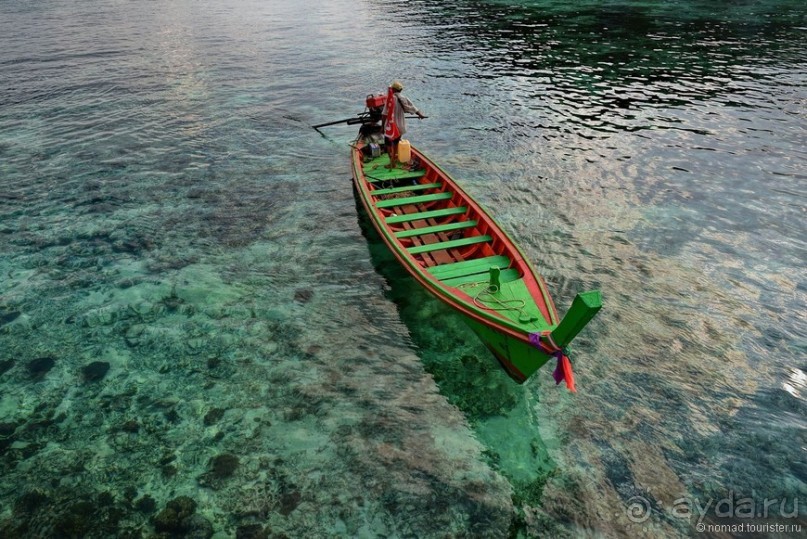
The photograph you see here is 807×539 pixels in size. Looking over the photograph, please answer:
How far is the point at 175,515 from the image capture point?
716cm

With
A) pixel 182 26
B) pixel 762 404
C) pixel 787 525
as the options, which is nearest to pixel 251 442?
pixel 787 525

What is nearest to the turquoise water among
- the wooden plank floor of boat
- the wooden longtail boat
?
the wooden plank floor of boat

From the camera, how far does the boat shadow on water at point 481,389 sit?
7.81 m

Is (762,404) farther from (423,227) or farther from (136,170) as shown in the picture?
(136,170)

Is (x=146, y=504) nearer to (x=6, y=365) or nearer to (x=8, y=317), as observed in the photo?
(x=6, y=365)

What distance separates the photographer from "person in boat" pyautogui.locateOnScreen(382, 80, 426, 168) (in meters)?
14.4

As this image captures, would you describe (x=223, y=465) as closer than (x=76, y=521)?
No

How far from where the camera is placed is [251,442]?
27.0ft

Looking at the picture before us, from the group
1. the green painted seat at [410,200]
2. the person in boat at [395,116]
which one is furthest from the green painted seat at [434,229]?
the person in boat at [395,116]

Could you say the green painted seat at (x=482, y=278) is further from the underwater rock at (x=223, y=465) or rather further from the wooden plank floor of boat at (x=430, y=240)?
the underwater rock at (x=223, y=465)

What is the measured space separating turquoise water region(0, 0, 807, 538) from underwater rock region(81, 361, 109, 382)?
0.05m

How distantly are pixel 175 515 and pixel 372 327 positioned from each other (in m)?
5.21

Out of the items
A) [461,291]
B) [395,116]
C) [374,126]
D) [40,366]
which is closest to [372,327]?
[461,291]

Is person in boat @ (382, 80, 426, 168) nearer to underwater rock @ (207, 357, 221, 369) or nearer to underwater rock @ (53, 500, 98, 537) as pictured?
underwater rock @ (207, 357, 221, 369)
